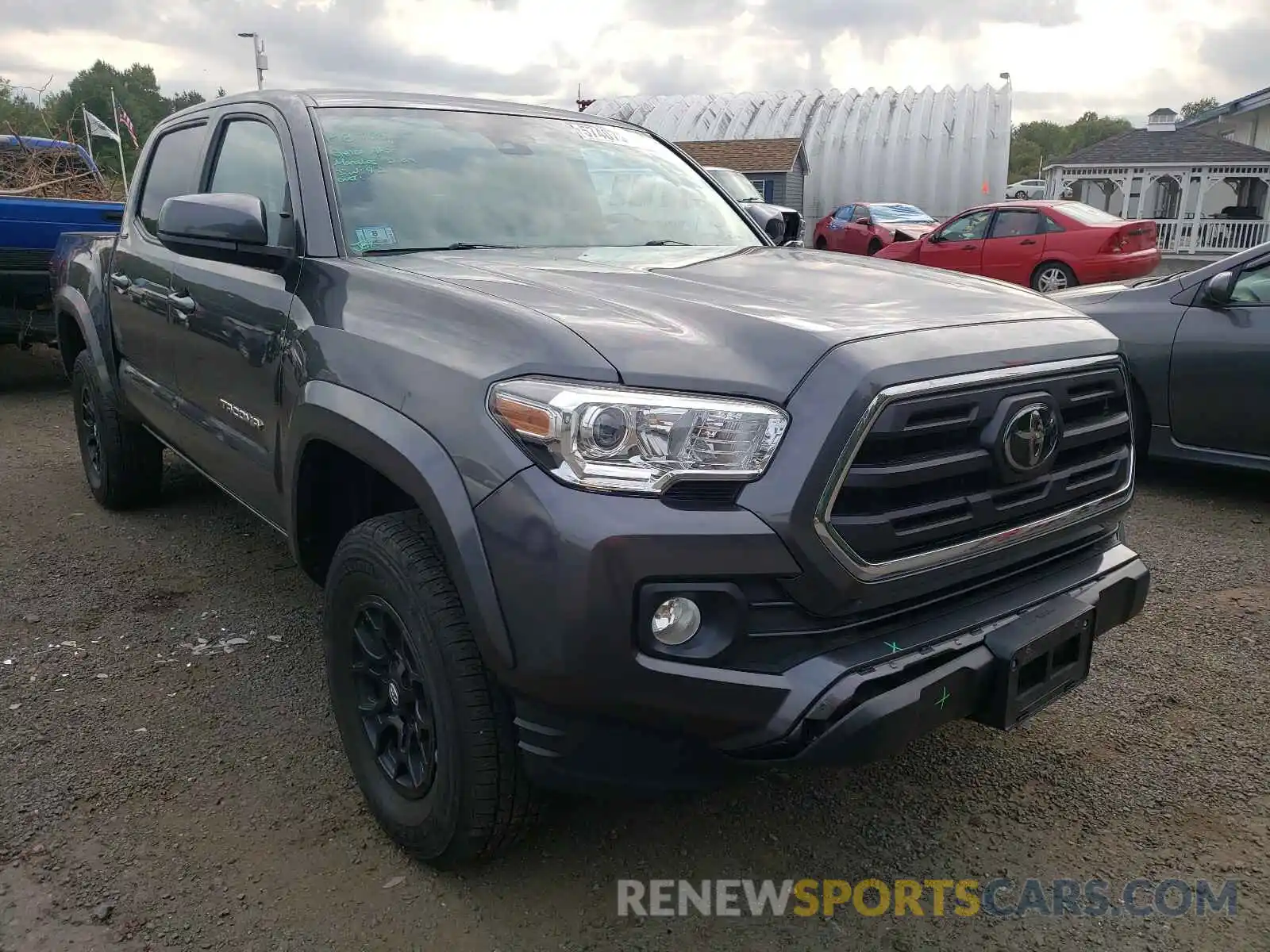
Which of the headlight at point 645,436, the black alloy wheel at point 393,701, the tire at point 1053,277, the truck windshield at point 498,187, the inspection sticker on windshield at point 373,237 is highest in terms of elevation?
the truck windshield at point 498,187

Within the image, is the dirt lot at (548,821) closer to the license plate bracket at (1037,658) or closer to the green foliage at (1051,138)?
the license plate bracket at (1037,658)

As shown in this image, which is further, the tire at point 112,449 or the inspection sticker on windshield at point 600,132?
the tire at point 112,449

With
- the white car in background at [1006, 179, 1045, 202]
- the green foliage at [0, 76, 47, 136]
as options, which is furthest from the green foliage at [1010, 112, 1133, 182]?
the green foliage at [0, 76, 47, 136]

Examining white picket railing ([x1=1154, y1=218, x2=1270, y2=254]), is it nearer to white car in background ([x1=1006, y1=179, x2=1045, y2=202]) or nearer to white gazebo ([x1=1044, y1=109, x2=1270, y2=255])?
white gazebo ([x1=1044, y1=109, x2=1270, y2=255])

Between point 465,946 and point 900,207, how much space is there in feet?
70.4

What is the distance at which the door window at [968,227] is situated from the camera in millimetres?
14297

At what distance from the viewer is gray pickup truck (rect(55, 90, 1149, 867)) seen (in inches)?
74.0

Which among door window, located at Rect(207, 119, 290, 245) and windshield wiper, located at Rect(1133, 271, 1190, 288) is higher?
door window, located at Rect(207, 119, 290, 245)

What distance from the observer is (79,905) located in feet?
7.50

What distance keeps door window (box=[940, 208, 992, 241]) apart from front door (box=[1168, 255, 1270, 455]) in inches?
379

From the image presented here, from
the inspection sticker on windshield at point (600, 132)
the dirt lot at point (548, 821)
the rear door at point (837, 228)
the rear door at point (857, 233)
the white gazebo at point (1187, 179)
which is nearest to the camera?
the dirt lot at point (548, 821)

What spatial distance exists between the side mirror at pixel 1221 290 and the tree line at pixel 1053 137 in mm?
88553

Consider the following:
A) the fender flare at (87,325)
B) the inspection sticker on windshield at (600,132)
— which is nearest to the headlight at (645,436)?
the inspection sticker on windshield at (600,132)

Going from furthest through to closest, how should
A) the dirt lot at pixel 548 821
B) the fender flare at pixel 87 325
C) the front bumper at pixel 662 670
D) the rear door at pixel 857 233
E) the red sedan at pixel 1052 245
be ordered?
the rear door at pixel 857 233 < the red sedan at pixel 1052 245 < the fender flare at pixel 87 325 < the dirt lot at pixel 548 821 < the front bumper at pixel 662 670
